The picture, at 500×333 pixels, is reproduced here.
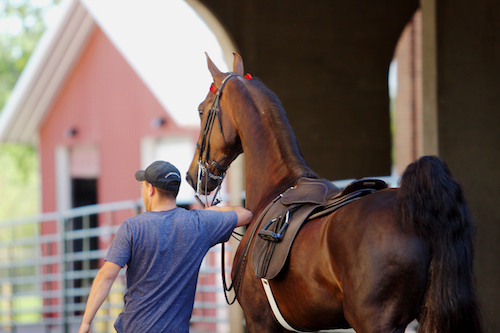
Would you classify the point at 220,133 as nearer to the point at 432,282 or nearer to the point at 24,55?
the point at 432,282

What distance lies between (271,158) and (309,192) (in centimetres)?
48

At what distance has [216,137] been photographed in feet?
11.6

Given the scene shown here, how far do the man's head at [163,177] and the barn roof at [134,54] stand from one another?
6.97m

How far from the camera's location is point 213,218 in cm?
296

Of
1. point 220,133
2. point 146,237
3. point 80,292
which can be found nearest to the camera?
point 146,237

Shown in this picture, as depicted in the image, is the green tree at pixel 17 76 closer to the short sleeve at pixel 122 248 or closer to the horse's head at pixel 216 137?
the horse's head at pixel 216 137

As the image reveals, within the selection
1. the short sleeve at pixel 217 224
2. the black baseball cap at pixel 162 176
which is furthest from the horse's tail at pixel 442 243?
the black baseball cap at pixel 162 176

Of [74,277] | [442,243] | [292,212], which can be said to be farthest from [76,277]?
[442,243]

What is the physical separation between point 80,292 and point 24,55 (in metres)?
21.4

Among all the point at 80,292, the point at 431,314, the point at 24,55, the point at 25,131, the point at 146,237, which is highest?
the point at 24,55

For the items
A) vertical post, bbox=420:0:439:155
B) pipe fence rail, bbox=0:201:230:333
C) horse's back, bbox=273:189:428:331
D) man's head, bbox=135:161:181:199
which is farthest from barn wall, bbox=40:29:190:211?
horse's back, bbox=273:189:428:331

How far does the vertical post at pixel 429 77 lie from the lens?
15.0ft

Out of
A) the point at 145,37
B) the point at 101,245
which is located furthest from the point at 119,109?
the point at 101,245

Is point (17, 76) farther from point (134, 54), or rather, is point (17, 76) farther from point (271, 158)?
point (271, 158)
